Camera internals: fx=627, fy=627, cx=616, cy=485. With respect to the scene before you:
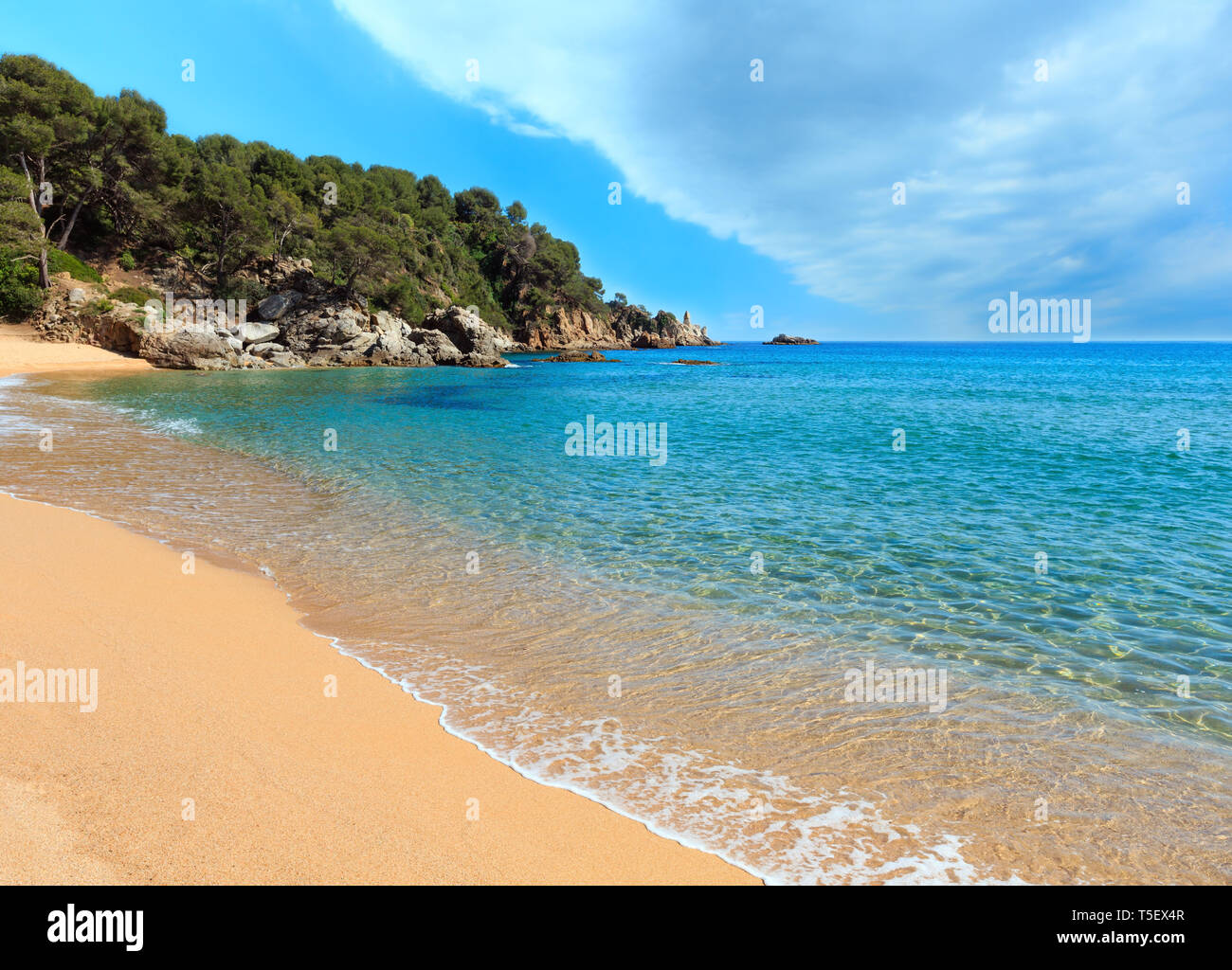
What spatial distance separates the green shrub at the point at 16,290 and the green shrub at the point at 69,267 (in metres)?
2.58

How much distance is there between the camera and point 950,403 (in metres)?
39.5

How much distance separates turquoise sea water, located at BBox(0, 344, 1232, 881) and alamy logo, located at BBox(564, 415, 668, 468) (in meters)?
1.16

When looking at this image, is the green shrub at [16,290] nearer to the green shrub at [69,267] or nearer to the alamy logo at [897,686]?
the green shrub at [69,267]

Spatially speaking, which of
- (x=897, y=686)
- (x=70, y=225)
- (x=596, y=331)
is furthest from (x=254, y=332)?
(x=596, y=331)

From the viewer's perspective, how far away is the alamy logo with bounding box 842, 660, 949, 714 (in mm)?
6344

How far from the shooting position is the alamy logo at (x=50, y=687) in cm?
538

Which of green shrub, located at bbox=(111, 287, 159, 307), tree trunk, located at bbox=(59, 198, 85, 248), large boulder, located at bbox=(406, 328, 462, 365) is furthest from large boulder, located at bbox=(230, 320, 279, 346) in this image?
tree trunk, located at bbox=(59, 198, 85, 248)

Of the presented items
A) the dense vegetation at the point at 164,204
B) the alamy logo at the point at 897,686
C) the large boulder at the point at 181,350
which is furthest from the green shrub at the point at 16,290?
the alamy logo at the point at 897,686

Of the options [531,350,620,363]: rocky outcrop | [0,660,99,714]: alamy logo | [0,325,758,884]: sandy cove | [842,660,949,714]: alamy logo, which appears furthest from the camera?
[531,350,620,363]: rocky outcrop

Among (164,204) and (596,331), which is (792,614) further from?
(596,331)

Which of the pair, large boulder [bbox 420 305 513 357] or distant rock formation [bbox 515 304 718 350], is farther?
distant rock formation [bbox 515 304 718 350]
